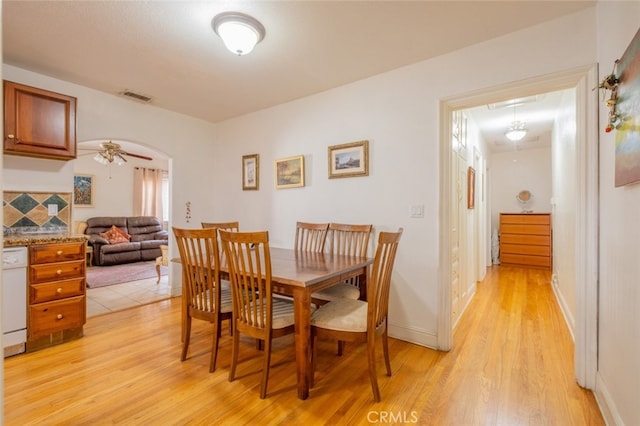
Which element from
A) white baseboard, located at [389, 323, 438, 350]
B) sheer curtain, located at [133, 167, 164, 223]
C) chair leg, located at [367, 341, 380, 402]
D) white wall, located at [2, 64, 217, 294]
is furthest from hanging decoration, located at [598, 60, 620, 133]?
sheer curtain, located at [133, 167, 164, 223]

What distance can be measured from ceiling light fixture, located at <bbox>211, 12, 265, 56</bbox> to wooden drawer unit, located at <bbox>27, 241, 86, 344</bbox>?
2.24m

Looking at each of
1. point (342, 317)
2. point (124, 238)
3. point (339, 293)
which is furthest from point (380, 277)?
point (124, 238)

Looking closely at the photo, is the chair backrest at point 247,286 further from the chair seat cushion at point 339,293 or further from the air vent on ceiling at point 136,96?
the air vent on ceiling at point 136,96

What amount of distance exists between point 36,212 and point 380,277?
3302 mm

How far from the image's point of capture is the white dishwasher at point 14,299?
2355mm

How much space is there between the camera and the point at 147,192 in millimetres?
7617

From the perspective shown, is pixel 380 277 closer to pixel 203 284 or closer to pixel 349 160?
pixel 203 284

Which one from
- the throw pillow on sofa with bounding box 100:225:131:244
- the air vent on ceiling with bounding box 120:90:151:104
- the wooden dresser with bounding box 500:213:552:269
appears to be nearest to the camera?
the air vent on ceiling with bounding box 120:90:151:104

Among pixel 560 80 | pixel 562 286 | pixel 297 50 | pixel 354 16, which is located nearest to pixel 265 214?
pixel 297 50

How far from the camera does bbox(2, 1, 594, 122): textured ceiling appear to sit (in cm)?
197

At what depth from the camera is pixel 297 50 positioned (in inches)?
97.2

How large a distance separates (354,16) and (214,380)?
267 cm

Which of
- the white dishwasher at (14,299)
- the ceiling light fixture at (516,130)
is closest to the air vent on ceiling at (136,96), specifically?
the white dishwasher at (14,299)

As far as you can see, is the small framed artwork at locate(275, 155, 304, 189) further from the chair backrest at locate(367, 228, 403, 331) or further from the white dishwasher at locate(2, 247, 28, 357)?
the white dishwasher at locate(2, 247, 28, 357)
